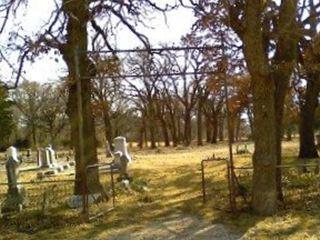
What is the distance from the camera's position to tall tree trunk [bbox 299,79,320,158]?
23891 mm

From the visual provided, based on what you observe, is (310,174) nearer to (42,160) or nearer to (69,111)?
(69,111)

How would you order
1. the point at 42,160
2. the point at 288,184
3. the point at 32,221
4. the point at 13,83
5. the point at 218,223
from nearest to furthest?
the point at 218,223, the point at 32,221, the point at 13,83, the point at 288,184, the point at 42,160

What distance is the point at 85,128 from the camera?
48.9 feet

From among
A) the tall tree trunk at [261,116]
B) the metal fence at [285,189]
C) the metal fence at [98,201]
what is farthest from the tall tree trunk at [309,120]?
the tall tree trunk at [261,116]

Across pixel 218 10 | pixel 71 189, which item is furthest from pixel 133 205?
pixel 218 10

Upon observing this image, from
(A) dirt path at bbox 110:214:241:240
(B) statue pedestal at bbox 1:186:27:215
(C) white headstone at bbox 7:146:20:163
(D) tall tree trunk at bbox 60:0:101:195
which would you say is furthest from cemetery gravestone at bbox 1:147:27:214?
(A) dirt path at bbox 110:214:241:240

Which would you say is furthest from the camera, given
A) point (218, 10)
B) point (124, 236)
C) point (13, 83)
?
point (13, 83)

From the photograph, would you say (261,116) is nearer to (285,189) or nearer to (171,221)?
(171,221)

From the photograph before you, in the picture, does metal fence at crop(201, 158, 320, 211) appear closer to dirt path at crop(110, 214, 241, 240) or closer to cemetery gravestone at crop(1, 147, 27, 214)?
dirt path at crop(110, 214, 241, 240)

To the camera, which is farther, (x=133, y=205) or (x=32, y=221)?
(x=133, y=205)

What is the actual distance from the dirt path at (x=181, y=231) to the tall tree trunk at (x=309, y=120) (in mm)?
13942

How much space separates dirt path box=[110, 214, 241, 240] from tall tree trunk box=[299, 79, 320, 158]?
45.7 ft

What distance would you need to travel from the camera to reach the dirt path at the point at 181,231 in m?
9.89

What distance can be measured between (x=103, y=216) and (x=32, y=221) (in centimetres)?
157
